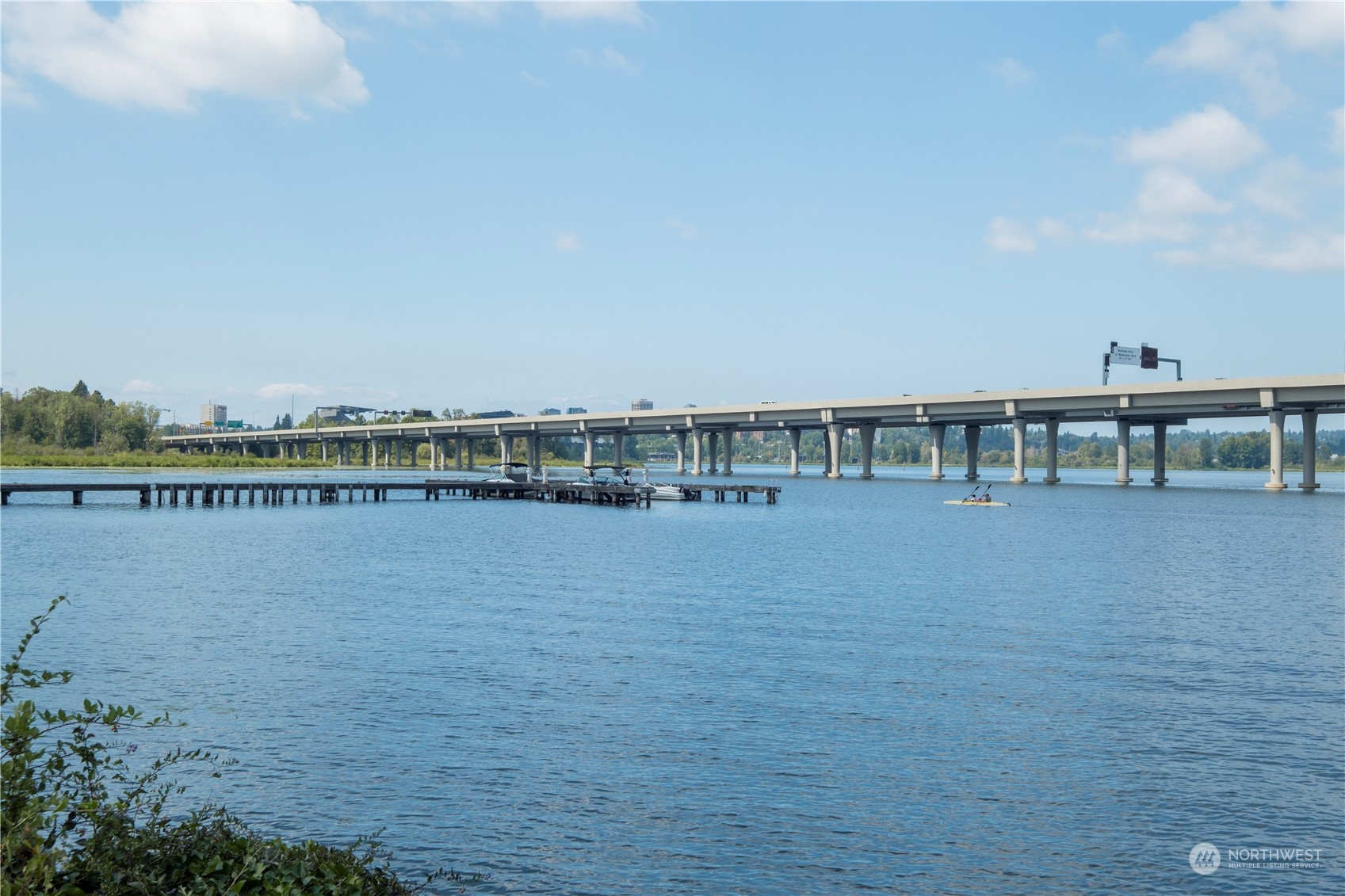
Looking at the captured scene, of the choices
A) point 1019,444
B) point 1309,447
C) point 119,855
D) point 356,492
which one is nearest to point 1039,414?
point 1019,444

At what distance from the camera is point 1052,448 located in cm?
15325

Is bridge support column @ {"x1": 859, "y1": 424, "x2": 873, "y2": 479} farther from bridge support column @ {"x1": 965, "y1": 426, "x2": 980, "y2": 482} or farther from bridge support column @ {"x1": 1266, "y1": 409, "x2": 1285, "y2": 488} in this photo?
bridge support column @ {"x1": 1266, "y1": 409, "x2": 1285, "y2": 488}

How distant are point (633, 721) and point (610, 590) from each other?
20.8 meters

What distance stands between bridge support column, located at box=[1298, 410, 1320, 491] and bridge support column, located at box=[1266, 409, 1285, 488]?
213cm

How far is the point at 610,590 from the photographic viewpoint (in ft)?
140

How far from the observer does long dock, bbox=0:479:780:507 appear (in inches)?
3831

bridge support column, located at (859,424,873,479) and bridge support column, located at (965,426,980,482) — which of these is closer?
bridge support column, located at (965,426,980,482)

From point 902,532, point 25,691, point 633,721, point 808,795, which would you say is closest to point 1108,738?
point 808,795

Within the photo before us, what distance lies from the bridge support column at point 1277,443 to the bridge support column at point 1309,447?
213cm

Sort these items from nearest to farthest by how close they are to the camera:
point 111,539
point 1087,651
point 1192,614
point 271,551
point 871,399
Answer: point 1087,651, point 1192,614, point 271,551, point 111,539, point 871,399

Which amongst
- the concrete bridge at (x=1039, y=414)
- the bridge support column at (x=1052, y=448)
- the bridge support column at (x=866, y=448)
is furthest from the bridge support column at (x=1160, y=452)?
the bridge support column at (x=866, y=448)

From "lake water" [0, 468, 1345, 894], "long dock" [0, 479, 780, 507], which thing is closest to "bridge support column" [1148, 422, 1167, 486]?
"long dock" [0, 479, 780, 507]

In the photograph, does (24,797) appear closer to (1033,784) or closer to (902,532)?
(1033,784)

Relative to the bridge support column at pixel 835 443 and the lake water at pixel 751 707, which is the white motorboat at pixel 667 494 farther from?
the lake water at pixel 751 707
